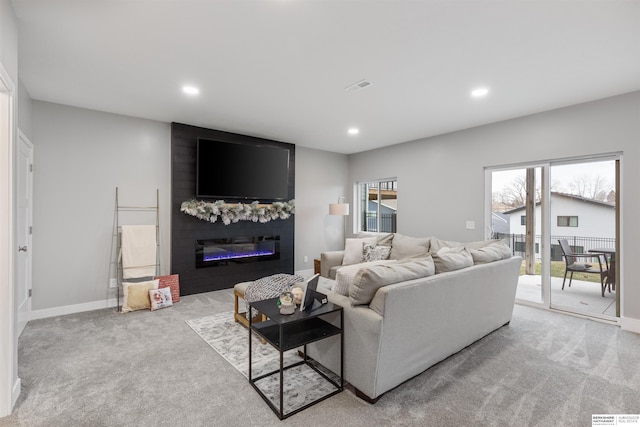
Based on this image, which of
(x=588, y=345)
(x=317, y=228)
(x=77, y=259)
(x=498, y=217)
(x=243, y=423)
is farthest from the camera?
(x=317, y=228)

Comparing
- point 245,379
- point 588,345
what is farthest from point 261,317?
point 588,345

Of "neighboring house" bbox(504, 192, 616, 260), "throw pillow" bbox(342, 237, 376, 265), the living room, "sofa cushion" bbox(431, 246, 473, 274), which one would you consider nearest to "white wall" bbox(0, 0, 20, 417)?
the living room

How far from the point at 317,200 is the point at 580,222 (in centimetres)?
426

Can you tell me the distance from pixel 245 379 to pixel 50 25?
3012mm

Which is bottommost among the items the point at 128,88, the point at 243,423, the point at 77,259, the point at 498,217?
the point at 243,423

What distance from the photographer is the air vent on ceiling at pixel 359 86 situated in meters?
3.17

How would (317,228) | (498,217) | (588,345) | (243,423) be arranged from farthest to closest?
(317,228), (498,217), (588,345), (243,423)

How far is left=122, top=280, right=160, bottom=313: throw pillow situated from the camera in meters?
3.92

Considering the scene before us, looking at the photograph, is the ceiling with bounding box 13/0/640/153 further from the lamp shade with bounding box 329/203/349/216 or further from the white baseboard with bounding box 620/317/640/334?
the white baseboard with bounding box 620/317/640/334

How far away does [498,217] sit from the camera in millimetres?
4566

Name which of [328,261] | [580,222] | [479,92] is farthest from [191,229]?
[580,222]

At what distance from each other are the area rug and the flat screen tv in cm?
209

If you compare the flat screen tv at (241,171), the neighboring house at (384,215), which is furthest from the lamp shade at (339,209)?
the flat screen tv at (241,171)

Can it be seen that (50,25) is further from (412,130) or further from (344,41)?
(412,130)
